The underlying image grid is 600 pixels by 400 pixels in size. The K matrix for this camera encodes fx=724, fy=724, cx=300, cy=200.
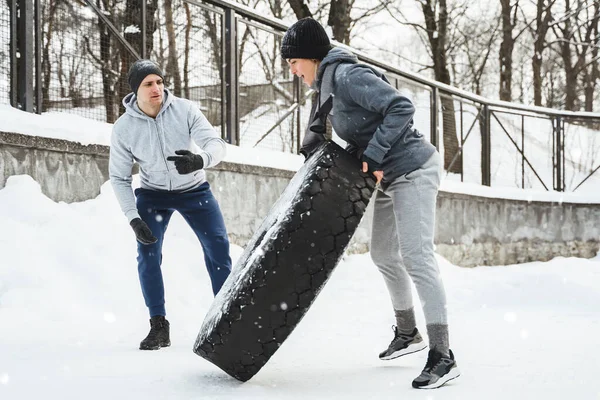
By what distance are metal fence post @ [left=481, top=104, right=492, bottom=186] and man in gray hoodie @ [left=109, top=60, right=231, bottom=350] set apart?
334 inches

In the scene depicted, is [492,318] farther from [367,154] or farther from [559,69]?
[559,69]

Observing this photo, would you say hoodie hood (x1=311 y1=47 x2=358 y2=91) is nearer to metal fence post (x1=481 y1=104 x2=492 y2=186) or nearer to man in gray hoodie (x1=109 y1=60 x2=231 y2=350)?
man in gray hoodie (x1=109 y1=60 x2=231 y2=350)

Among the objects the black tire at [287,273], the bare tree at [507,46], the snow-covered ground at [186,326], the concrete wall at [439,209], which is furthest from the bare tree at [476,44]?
the black tire at [287,273]

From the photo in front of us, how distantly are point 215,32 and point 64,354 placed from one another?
4297 mm

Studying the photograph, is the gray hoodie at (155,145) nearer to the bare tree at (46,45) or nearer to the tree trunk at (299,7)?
the bare tree at (46,45)

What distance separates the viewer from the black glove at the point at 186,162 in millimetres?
3498

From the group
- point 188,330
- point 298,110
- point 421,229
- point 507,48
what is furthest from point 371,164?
point 507,48

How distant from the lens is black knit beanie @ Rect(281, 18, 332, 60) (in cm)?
309

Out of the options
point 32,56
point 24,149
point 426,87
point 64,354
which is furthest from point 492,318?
point 426,87

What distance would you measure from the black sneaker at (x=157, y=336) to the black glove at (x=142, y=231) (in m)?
0.44

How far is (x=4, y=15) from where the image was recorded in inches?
211

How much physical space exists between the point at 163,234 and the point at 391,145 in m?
1.52

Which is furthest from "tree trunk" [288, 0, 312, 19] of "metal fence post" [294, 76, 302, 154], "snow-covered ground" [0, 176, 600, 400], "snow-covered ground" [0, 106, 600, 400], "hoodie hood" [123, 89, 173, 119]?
"hoodie hood" [123, 89, 173, 119]

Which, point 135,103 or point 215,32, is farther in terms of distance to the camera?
point 215,32
